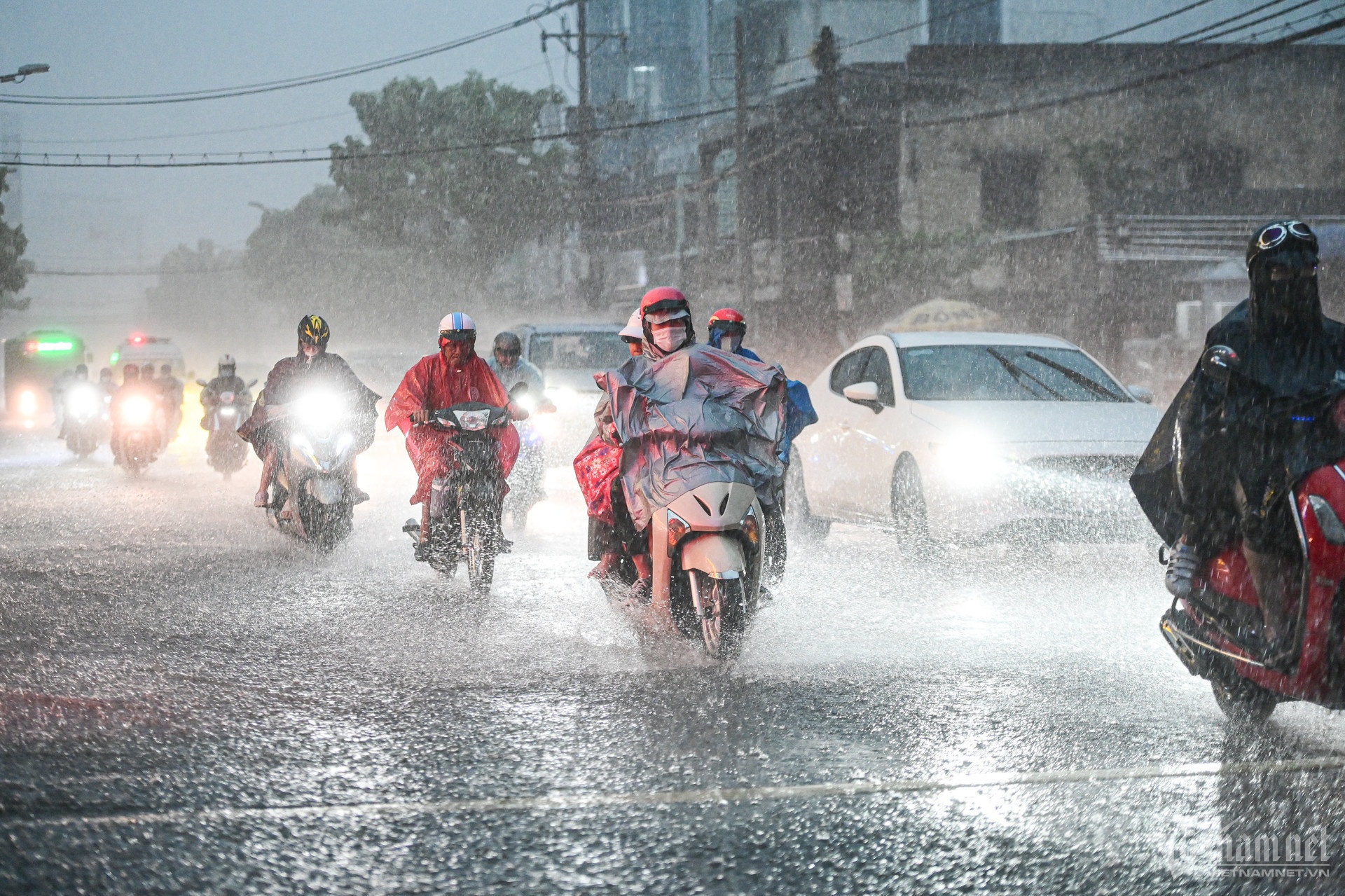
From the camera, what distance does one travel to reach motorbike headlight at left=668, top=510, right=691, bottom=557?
6547 mm

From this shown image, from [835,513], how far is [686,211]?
44633mm

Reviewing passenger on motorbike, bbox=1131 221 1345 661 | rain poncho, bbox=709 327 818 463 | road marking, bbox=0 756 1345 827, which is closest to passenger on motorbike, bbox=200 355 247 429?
rain poncho, bbox=709 327 818 463

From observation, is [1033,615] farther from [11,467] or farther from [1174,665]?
[11,467]

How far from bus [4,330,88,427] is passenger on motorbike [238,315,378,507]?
35.6m

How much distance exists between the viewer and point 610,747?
518 centimetres

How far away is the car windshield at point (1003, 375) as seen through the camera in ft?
35.7

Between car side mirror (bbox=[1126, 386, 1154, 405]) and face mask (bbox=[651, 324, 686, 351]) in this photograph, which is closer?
face mask (bbox=[651, 324, 686, 351])

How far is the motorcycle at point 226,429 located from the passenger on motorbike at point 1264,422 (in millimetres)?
15430

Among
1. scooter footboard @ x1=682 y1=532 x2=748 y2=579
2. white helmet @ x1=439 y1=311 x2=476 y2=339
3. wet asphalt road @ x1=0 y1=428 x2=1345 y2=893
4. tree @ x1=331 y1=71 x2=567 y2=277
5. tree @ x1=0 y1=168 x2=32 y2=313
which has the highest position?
tree @ x1=331 y1=71 x2=567 y2=277

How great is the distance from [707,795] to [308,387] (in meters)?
7.10

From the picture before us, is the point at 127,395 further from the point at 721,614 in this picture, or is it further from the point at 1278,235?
the point at 1278,235

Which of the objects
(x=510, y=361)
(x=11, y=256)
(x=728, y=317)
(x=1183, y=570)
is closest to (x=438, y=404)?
(x=728, y=317)

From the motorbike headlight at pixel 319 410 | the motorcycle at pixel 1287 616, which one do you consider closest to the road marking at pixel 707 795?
the motorcycle at pixel 1287 616

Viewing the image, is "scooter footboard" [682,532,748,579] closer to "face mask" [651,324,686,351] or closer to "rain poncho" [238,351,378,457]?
"face mask" [651,324,686,351]
